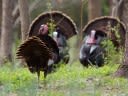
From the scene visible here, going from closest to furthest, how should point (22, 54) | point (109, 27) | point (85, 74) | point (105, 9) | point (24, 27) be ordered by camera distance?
point (22, 54)
point (85, 74)
point (109, 27)
point (24, 27)
point (105, 9)

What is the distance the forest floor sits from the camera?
741 cm

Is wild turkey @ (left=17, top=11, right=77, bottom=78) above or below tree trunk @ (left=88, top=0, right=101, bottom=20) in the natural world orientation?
above

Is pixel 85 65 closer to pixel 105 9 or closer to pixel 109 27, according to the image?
pixel 109 27

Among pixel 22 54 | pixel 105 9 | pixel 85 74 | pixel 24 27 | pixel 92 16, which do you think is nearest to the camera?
pixel 22 54

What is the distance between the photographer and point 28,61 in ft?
30.3

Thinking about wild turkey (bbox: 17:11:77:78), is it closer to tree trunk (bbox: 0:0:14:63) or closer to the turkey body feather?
the turkey body feather

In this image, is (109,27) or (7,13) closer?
(109,27)

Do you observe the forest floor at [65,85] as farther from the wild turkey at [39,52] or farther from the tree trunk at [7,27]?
the tree trunk at [7,27]

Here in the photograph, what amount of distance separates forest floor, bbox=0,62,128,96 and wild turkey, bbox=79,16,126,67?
2721 millimetres

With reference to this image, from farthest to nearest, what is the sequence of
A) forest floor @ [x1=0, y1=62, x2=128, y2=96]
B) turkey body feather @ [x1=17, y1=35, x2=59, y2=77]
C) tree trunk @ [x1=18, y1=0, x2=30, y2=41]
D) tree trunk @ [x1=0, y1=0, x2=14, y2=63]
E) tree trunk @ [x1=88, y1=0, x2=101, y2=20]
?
tree trunk @ [x1=88, y1=0, x2=101, y2=20] < tree trunk @ [x1=0, y1=0, x2=14, y2=63] < tree trunk @ [x1=18, y1=0, x2=30, y2=41] < turkey body feather @ [x1=17, y1=35, x2=59, y2=77] < forest floor @ [x1=0, y1=62, x2=128, y2=96]

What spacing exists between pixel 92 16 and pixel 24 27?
4.20m

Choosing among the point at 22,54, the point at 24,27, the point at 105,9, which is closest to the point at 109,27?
the point at 24,27

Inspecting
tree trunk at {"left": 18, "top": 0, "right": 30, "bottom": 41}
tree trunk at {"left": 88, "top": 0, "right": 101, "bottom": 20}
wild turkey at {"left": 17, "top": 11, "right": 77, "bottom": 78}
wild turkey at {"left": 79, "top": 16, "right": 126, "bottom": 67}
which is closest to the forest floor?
wild turkey at {"left": 17, "top": 11, "right": 77, "bottom": 78}

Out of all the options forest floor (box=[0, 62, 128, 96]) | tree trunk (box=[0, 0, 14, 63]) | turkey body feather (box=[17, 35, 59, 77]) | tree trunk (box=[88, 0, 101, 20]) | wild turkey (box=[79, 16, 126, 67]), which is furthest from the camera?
tree trunk (box=[88, 0, 101, 20])
